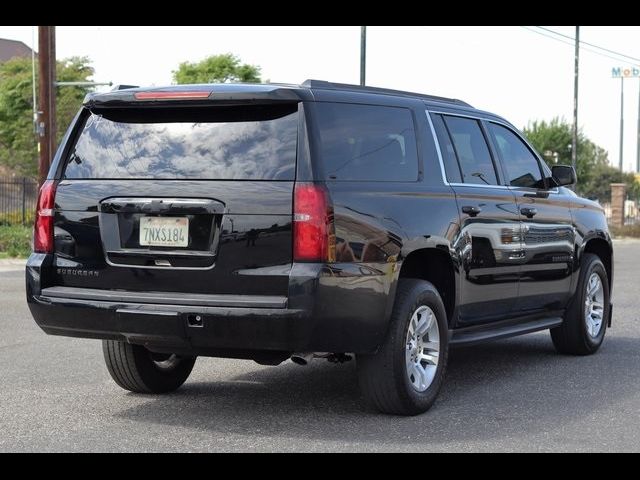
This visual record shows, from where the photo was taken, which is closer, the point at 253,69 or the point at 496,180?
the point at 496,180

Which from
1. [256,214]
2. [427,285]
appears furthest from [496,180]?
[256,214]

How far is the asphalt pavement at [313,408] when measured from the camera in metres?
5.98

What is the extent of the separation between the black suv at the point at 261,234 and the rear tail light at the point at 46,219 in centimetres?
1

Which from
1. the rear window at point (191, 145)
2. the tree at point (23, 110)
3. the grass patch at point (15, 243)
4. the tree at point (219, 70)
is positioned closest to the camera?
the rear window at point (191, 145)

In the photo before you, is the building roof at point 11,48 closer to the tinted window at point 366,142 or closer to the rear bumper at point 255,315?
the tinted window at point 366,142

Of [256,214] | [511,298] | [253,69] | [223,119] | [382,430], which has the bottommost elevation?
[382,430]

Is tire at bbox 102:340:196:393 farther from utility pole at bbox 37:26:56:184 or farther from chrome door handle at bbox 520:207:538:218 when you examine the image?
utility pole at bbox 37:26:56:184

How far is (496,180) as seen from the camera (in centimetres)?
808

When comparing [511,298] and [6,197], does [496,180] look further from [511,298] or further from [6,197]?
[6,197]

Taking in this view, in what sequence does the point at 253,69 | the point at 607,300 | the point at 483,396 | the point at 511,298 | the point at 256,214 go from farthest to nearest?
the point at 253,69, the point at 607,300, the point at 511,298, the point at 483,396, the point at 256,214

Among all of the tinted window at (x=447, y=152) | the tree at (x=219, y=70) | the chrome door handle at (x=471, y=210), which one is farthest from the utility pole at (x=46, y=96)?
the tree at (x=219, y=70)

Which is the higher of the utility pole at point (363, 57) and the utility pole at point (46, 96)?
the utility pole at point (363, 57)

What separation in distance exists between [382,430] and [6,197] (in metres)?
37.1

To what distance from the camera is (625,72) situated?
292ft
